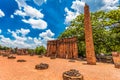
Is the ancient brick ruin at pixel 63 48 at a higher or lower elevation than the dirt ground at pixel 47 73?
higher

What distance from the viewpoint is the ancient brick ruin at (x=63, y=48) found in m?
20.1

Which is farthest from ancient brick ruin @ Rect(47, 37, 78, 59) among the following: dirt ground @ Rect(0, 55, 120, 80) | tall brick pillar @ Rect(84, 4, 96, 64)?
dirt ground @ Rect(0, 55, 120, 80)

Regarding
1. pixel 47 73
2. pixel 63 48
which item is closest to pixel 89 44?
pixel 63 48

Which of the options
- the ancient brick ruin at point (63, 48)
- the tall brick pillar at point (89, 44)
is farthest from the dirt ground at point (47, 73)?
the ancient brick ruin at point (63, 48)

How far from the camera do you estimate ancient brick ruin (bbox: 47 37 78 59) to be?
2006 cm

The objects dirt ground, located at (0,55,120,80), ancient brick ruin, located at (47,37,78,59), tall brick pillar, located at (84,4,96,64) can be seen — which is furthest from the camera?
ancient brick ruin, located at (47,37,78,59)

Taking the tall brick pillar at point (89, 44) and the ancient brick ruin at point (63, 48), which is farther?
the ancient brick ruin at point (63, 48)

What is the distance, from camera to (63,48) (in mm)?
21578

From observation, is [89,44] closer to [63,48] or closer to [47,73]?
[63,48]

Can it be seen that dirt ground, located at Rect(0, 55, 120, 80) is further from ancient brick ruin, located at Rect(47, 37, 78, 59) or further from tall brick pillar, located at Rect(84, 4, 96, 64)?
ancient brick ruin, located at Rect(47, 37, 78, 59)

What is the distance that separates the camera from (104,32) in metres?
22.9

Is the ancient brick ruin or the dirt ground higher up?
the ancient brick ruin

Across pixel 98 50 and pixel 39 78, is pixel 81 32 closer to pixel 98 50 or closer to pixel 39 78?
pixel 98 50

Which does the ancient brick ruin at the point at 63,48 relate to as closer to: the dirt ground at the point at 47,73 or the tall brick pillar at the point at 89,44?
the tall brick pillar at the point at 89,44
